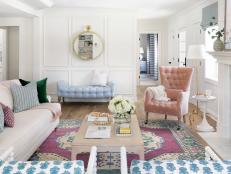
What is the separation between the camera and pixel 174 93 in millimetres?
5293

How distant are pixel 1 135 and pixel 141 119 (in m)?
3.19

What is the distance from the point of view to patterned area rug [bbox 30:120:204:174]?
3.53 meters

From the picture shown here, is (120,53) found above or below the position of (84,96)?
above

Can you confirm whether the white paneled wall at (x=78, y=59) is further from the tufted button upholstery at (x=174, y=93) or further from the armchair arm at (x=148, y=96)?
the armchair arm at (x=148, y=96)

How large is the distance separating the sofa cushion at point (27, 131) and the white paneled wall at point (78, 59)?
3.55m

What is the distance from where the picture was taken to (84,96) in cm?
723

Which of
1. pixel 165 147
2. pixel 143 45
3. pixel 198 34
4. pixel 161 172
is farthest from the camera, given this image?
pixel 143 45

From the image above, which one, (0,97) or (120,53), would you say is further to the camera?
(120,53)

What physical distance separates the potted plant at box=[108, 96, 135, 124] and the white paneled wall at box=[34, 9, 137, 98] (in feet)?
14.1

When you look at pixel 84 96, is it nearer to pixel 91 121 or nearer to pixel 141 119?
pixel 141 119

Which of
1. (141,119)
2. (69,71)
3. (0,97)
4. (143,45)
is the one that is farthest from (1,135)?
(143,45)

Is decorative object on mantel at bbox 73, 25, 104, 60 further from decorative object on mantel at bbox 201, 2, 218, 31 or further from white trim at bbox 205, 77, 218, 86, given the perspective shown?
white trim at bbox 205, 77, 218, 86

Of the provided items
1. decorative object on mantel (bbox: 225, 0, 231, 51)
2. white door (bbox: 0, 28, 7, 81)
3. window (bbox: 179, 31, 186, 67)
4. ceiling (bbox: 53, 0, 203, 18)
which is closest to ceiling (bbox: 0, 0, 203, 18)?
ceiling (bbox: 53, 0, 203, 18)

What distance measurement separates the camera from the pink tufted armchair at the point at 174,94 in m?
4.91
